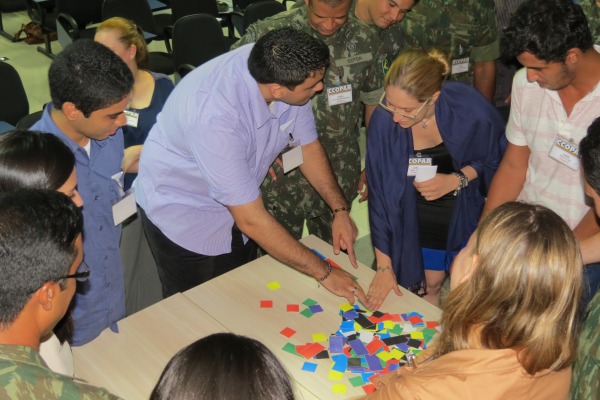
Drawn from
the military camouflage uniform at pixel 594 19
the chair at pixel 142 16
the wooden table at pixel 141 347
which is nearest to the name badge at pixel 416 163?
the wooden table at pixel 141 347

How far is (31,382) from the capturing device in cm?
130

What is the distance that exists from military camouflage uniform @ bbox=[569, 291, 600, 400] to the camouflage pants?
1.90 meters

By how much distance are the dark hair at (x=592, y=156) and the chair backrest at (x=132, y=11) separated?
4681mm

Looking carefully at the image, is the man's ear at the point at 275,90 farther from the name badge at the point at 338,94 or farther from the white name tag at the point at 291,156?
the name badge at the point at 338,94

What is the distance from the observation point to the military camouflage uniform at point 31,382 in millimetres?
1276

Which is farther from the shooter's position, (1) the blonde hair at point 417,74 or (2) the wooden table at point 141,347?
(1) the blonde hair at point 417,74

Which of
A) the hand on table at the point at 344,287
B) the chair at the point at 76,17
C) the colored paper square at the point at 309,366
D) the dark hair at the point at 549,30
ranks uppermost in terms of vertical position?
the dark hair at the point at 549,30

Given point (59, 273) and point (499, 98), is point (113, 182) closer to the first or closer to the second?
point (59, 273)

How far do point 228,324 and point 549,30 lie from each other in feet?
5.34

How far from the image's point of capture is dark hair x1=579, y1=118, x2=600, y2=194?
2045mm

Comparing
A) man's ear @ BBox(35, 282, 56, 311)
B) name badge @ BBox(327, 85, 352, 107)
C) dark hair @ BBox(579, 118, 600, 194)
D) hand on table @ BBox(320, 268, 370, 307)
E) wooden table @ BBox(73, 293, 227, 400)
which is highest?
dark hair @ BBox(579, 118, 600, 194)

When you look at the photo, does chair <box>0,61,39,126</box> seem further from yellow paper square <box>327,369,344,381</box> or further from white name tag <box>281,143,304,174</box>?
yellow paper square <box>327,369,344,381</box>

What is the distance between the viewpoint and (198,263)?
2889 mm

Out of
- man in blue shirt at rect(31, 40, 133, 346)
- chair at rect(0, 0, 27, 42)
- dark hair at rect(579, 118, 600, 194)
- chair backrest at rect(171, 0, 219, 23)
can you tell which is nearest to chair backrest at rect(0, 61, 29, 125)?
man in blue shirt at rect(31, 40, 133, 346)
